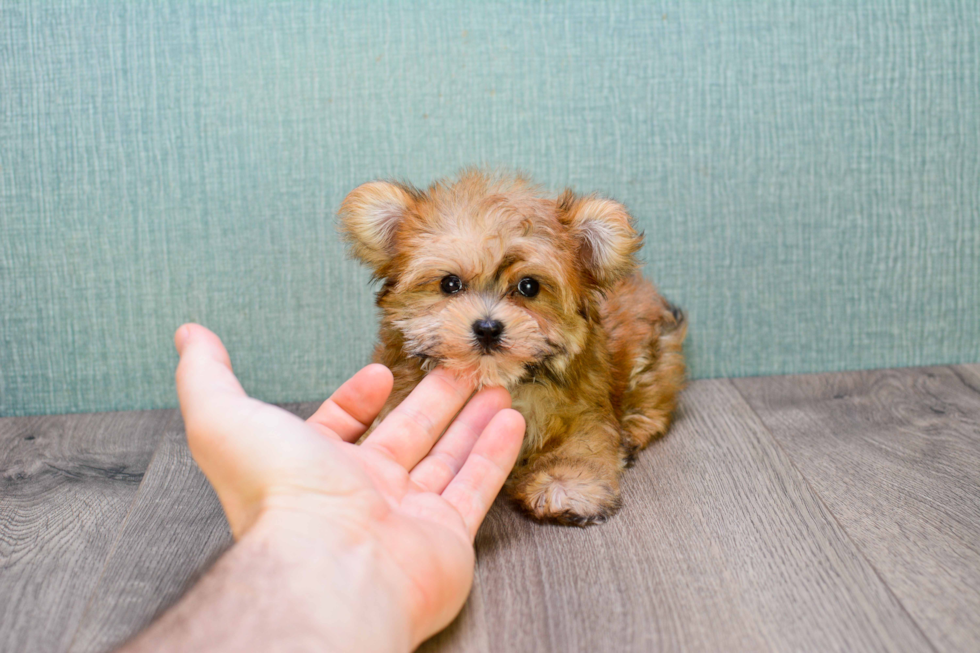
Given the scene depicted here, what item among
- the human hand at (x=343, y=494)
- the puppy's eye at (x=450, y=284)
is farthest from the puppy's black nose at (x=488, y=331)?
the human hand at (x=343, y=494)

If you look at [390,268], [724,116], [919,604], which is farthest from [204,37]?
[919,604]

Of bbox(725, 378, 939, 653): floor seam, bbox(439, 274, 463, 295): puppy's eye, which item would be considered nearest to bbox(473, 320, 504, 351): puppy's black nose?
bbox(439, 274, 463, 295): puppy's eye

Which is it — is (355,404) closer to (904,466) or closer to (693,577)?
(693,577)

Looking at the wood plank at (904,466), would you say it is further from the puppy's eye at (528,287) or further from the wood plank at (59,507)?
the wood plank at (59,507)

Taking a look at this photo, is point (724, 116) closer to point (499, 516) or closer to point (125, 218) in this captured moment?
point (499, 516)

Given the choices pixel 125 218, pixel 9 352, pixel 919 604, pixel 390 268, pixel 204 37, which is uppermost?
pixel 204 37

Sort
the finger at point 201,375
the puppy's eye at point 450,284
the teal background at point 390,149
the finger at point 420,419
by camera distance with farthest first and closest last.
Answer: the teal background at point 390,149 < the puppy's eye at point 450,284 < the finger at point 420,419 < the finger at point 201,375

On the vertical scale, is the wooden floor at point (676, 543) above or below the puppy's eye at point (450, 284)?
below
